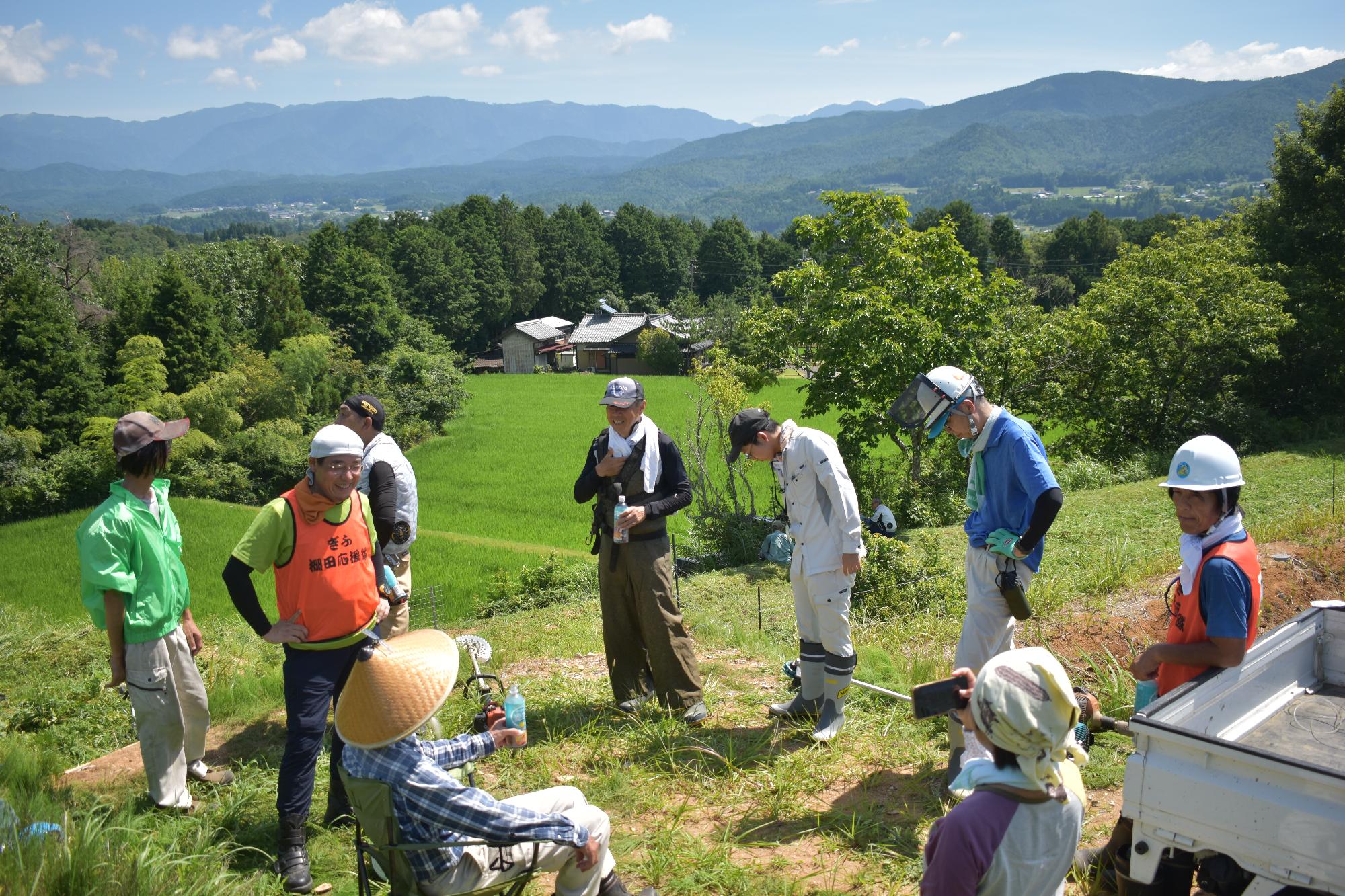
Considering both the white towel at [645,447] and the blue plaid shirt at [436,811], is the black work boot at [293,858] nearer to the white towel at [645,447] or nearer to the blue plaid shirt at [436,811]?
the blue plaid shirt at [436,811]

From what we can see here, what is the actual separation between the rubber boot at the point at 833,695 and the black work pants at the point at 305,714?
8.51 ft

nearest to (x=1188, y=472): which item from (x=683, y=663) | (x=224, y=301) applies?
(x=683, y=663)

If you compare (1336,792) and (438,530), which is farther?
(438,530)

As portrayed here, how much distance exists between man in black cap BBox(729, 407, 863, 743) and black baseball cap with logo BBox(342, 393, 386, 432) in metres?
2.21

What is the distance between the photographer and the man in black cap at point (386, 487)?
518 cm

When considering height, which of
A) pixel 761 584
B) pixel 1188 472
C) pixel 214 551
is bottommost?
pixel 214 551

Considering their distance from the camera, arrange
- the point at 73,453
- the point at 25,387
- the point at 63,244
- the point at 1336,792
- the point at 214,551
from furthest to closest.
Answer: the point at 63,244
the point at 25,387
the point at 73,453
the point at 214,551
the point at 1336,792

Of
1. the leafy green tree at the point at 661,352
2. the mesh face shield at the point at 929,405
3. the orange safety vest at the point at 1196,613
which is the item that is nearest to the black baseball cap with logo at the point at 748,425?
the mesh face shield at the point at 929,405

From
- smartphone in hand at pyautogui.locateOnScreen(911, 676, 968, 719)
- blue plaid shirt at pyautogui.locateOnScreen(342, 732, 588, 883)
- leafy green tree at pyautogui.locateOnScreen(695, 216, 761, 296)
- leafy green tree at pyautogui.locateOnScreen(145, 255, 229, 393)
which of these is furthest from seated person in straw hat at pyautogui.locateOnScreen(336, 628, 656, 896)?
leafy green tree at pyautogui.locateOnScreen(695, 216, 761, 296)

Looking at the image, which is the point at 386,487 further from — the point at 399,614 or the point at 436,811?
the point at 436,811

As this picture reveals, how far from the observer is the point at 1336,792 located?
2514 mm

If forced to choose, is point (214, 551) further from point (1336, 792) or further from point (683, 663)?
point (1336, 792)

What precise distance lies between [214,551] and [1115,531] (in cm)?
1937

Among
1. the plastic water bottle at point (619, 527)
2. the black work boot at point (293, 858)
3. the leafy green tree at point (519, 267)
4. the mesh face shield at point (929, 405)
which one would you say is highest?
the leafy green tree at point (519, 267)
